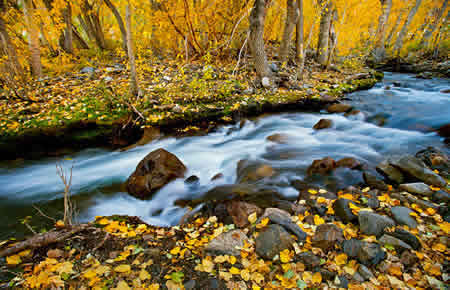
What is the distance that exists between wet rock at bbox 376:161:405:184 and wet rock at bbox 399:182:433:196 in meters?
0.20

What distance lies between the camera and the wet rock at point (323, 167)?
3.62 meters

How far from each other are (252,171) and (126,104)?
4283mm

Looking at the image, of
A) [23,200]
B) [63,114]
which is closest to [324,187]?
[23,200]

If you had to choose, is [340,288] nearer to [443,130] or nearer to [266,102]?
[443,130]

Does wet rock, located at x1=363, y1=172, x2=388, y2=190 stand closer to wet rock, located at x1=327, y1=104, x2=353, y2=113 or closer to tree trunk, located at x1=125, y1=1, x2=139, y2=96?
wet rock, located at x1=327, y1=104, x2=353, y2=113

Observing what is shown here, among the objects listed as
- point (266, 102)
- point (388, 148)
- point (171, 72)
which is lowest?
point (388, 148)

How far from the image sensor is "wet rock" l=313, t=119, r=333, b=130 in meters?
5.92

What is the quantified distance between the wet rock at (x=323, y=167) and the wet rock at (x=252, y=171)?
712mm

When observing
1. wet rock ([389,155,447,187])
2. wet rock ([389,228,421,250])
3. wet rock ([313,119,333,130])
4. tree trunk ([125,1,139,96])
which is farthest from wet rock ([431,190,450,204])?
tree trunk ([125,1,139,96])

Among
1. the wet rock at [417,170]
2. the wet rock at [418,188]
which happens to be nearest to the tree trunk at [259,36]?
the wet rock at [417,170]

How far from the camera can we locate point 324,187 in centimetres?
320

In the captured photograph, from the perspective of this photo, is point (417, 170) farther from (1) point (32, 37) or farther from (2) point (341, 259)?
(1) point (32, 37)

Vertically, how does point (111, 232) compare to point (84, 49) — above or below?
below

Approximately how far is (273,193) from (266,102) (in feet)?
14.2
